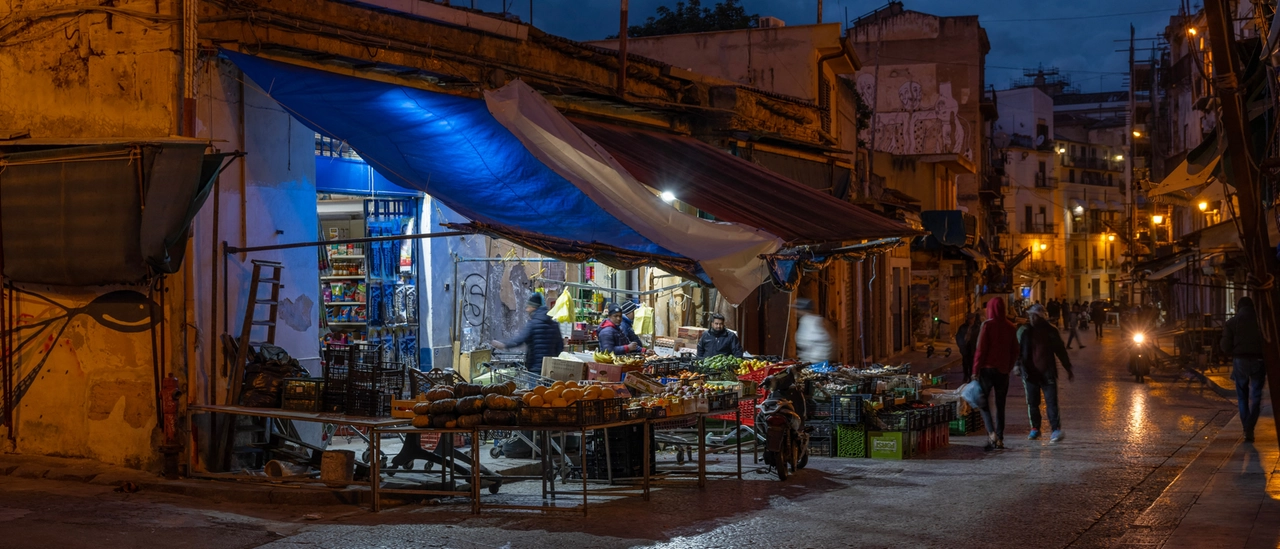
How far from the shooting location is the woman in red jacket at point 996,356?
12.6m

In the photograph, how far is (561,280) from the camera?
57.2 feet

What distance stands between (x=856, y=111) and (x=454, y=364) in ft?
55.1

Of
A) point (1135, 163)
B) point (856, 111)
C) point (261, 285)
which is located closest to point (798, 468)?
point (261, 285)

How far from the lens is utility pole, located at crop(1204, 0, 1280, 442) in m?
5.68

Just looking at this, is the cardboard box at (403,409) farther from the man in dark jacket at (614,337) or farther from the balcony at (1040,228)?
the balcony at (1040,228)

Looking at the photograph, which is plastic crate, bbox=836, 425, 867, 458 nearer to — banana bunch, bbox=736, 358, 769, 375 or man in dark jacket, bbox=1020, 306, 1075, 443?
banana bunch, bbox=736, 358, 769, 375

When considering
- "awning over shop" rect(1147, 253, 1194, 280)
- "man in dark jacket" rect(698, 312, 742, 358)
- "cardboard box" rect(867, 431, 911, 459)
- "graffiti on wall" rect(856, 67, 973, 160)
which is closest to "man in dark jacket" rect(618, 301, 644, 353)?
"man in dark jacket" rect(698, 312, 742, 358)

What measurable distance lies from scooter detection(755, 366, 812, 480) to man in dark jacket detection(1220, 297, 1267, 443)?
5.18 m

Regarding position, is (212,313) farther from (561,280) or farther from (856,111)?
(856,111)

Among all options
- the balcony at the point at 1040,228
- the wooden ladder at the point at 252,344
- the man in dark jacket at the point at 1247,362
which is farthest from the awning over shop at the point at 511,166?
the balcony at the point at 1040,228

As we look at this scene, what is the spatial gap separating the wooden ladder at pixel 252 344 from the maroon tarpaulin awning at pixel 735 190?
3683 mm

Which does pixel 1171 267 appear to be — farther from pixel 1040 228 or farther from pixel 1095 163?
pixel 1095 163

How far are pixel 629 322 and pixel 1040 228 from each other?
6473cm

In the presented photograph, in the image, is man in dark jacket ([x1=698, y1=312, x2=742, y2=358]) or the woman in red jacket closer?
the woman in red jacket
